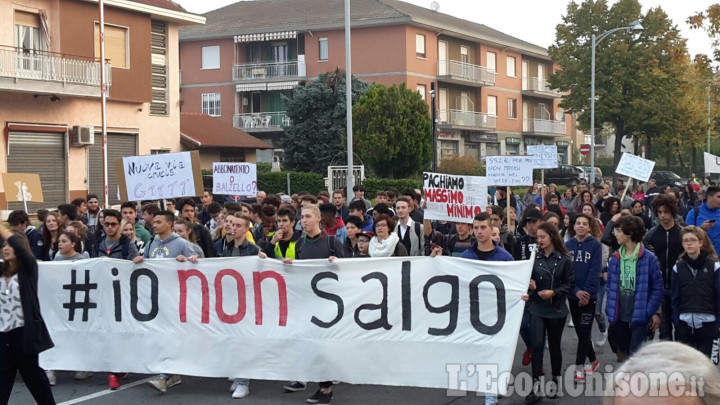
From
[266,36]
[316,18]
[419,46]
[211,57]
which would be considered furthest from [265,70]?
[419,46]

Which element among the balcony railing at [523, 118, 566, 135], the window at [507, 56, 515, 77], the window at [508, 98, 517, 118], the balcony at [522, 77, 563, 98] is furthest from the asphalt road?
the balcony railing at [523, 118, 566, 135]

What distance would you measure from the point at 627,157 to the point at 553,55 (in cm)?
3501

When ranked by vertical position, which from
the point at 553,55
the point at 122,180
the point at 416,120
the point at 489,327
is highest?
the point at 553,55

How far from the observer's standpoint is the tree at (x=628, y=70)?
1954 inches

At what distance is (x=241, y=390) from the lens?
8188mm

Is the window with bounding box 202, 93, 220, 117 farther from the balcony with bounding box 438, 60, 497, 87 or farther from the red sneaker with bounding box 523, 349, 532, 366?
the red sneaker with bounding box 523, 349, 532, 366

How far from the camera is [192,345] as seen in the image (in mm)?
8391

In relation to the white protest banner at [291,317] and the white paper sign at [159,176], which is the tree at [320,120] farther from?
the white protest banner at [291,317]

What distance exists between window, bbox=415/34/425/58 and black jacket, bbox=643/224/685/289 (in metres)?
41.6

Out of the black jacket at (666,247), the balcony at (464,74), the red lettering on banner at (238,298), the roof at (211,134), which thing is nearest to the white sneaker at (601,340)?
the black jacket at (666,247)

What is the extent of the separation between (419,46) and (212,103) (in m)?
13.8

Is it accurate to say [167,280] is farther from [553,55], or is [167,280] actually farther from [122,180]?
[553,55]

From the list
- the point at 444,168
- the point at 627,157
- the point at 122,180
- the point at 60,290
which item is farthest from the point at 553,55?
the point at 60,290

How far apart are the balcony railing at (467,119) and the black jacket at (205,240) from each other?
1701 inches
